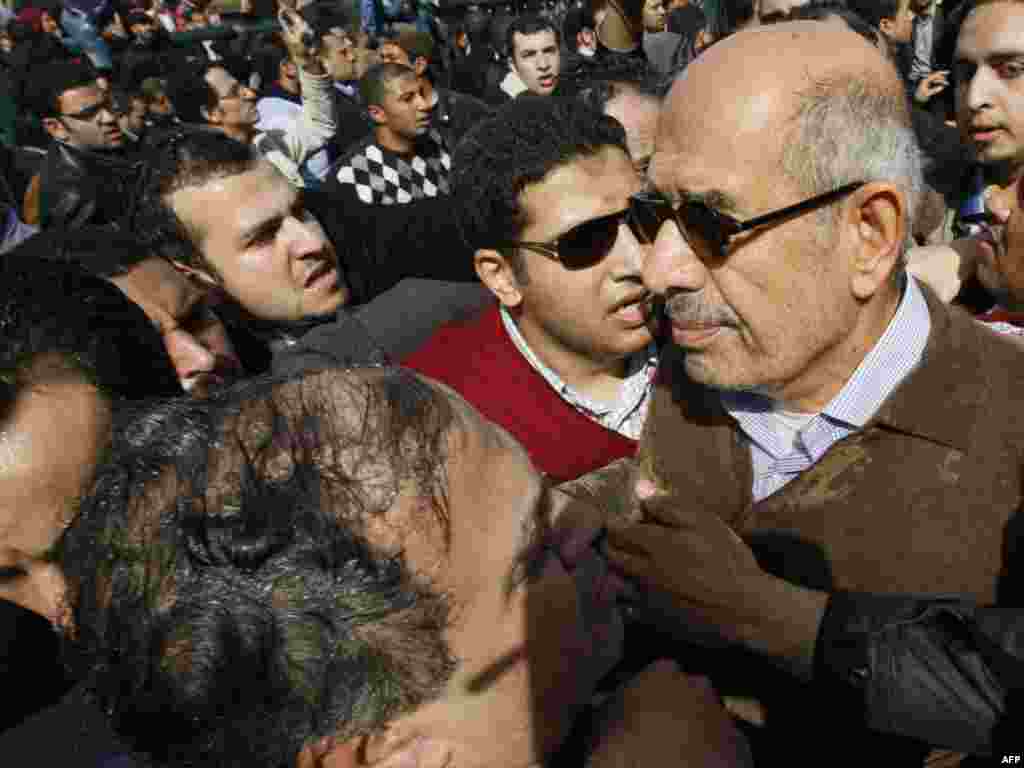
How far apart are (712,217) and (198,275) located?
171cm

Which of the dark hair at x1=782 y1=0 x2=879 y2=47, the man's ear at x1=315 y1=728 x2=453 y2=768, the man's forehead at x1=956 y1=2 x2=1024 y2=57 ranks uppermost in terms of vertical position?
the man's forehead at x1=956 y1=2 x2=1024 y2=57

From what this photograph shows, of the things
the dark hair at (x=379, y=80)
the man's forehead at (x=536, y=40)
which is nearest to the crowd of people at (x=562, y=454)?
the dark hair at (x=379, y=80)

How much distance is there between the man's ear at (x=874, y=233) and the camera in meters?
1.52

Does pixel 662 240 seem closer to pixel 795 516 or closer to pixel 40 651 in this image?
pixel 795 516

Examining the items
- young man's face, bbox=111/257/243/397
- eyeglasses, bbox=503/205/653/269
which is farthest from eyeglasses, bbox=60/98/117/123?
eyeglasses, bbox=503/205/653/269

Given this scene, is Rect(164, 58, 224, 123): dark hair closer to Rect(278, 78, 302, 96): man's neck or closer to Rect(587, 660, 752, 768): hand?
Rect(278, 78, 302, 96): man's neck

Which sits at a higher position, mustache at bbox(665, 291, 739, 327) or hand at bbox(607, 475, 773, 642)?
mustache at bbox(665, 291, 739, 327)

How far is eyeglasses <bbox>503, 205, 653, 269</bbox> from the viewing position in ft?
7.43

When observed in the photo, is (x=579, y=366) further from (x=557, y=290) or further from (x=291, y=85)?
(x=291, y=85)

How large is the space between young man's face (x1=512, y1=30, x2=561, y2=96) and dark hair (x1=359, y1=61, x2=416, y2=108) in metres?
1.63

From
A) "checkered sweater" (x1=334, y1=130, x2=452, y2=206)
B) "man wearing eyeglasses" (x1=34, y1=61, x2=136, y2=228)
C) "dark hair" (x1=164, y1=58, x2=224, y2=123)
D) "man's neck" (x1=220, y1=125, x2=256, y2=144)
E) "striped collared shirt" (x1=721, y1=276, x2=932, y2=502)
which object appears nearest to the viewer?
"striped collared shirt" (x1=721, y1=276, x2=932, y2=502)

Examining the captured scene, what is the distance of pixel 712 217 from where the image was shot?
1572 mm

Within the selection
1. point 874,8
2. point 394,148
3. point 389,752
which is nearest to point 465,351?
point 389,752

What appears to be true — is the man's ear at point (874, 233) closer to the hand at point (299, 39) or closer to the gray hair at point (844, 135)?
the gray hair at point (844, 135)
